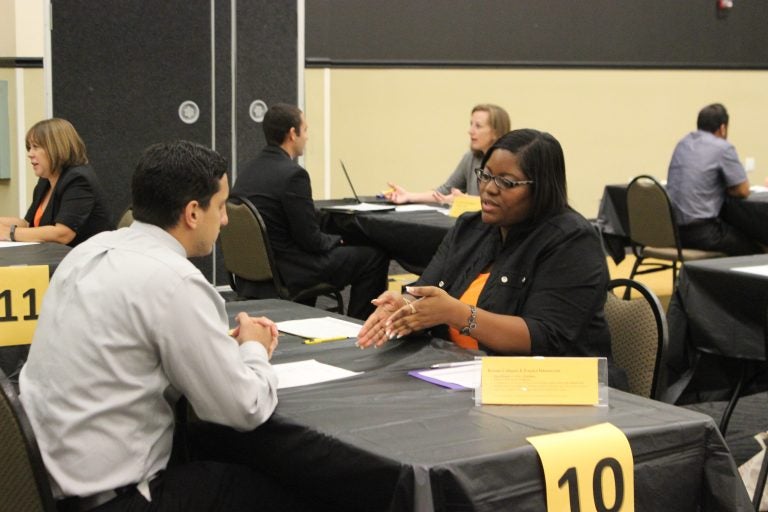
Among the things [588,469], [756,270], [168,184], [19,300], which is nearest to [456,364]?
[588,469]

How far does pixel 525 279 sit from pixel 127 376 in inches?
44.4

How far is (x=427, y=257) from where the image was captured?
4945 millimetres

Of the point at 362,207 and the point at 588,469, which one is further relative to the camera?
the point at 362,207

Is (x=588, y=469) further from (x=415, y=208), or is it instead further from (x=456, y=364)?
(x=415, y=208)

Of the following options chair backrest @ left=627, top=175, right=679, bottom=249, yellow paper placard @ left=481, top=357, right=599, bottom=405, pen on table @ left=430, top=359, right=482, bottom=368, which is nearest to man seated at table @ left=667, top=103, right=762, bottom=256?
chair backrest @ left=627, top=175, right=679, bottom=249

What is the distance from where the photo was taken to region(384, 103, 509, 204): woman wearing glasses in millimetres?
5473

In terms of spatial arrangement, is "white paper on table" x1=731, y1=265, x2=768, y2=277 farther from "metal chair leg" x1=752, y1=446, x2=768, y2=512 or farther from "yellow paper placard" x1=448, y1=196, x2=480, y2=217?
"yellow paper placard" x1=448, y1=196, x2=480, y2=217

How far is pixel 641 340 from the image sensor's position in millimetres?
2701

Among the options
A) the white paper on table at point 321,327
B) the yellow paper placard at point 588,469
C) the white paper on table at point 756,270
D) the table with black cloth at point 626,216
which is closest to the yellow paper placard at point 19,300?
the white paper on table at point 321,327

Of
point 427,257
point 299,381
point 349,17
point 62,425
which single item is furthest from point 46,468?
point 349,17

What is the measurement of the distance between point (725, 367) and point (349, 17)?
4.34 m

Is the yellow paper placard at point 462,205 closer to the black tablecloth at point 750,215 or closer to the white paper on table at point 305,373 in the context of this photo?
the black tablecloth at point 750,215

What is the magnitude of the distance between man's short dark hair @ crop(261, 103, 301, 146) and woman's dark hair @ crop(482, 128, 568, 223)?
231cm

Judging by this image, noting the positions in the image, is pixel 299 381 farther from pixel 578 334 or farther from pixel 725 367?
pixel 725 367
